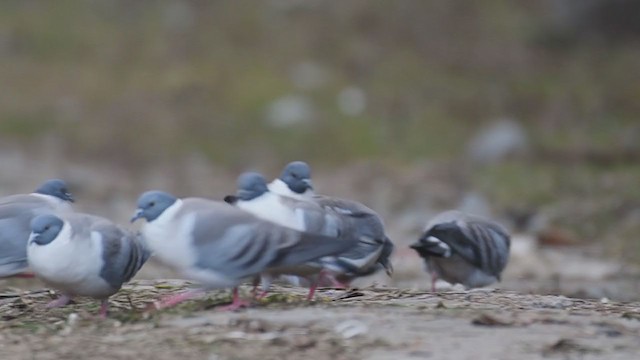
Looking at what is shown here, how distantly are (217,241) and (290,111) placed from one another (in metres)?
17.3

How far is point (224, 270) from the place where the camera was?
756cm

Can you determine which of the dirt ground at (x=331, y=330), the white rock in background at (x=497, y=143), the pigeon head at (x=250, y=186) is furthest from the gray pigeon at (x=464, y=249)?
the white rock in background at (x=497, y=143)

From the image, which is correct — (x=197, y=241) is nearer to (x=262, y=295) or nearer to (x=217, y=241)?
(x=217, y=241)

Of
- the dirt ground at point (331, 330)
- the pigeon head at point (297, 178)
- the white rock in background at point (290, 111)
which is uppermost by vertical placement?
the white rock in background at point (290, 111)

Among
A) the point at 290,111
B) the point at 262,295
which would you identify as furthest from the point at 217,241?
the point at 290,111

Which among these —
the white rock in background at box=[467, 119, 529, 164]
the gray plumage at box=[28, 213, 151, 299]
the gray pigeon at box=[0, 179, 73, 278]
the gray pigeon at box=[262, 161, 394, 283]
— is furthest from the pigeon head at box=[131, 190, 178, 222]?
the white rock in background at box=[467, 119, 529, 164]

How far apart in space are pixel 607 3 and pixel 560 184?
6805 millimetres

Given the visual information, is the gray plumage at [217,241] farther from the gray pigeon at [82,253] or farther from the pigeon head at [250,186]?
the pigeon head at [250,186]

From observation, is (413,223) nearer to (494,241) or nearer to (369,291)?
(494,241)

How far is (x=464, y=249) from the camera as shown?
10.1 metres

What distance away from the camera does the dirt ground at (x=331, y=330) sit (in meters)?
6.97

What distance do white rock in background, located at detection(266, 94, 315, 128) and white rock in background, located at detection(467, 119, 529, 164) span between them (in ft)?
9.63

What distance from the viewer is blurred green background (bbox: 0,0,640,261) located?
2364 centimetres

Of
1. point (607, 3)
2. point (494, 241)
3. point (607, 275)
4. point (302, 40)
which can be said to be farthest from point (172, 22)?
point (494, 241)
